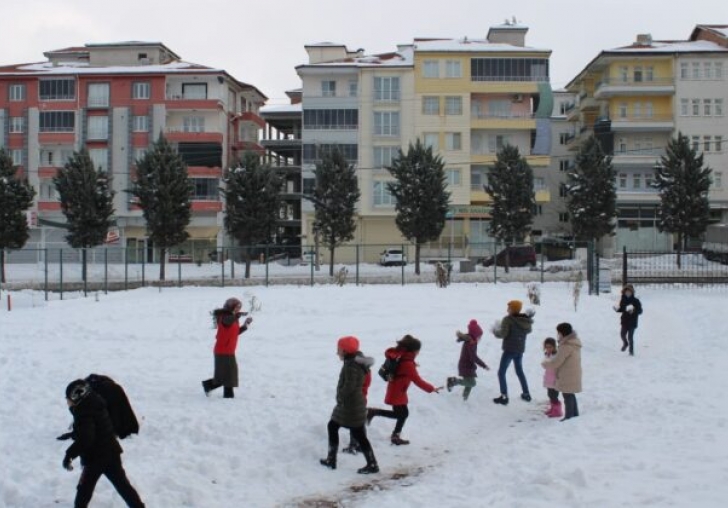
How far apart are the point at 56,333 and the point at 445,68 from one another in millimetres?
50085

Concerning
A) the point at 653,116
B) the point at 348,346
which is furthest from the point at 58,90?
the point at 348,346

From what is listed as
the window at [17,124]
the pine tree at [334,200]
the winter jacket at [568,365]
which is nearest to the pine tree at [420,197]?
the pine tree at [334,200]

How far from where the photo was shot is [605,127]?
66.2 meters

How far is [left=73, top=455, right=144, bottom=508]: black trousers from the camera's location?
7375 millimetres

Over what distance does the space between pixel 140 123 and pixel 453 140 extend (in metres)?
24.4

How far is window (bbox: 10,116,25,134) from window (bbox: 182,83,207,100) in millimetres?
12766

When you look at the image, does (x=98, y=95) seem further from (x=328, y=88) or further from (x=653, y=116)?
(x=653, y=116)

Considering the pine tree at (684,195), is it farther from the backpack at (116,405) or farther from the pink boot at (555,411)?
the backpack at (116,405)

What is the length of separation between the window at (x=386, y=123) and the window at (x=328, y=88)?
13.1 feet

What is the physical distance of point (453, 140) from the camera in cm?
6581

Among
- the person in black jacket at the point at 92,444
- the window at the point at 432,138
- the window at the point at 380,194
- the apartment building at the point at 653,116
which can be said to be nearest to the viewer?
the person in black jacket at the point at 92,444

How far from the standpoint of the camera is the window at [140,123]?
66.4 meters

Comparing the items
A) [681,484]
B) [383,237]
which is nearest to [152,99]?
[383,237]

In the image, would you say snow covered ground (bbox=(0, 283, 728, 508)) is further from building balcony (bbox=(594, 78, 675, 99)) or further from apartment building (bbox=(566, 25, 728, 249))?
building balcony (bbox=(594, 78, 675, 99))
